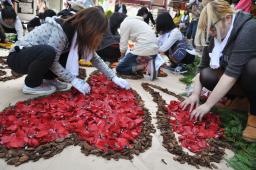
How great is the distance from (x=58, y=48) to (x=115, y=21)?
2948 millimetres

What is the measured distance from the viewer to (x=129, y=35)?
512cm

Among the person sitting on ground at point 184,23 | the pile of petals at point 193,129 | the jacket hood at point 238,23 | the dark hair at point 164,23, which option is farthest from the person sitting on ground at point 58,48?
the person sitting on ground at point 184,23

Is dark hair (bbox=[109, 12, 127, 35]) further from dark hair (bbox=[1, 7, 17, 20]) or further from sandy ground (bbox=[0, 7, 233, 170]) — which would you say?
sandy ground (bbox=[0, 7, 233, 170])

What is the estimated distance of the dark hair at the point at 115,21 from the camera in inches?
234

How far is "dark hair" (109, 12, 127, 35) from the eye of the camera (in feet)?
→ 19.5

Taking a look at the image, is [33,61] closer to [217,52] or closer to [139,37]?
[217,52]

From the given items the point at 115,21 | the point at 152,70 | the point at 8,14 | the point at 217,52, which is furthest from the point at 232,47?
the point at 8,14

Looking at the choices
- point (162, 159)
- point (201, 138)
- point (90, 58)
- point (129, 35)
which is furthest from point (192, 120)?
point (129, 35)

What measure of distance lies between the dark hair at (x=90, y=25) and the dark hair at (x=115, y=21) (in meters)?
2.84

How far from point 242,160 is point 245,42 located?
981 mm

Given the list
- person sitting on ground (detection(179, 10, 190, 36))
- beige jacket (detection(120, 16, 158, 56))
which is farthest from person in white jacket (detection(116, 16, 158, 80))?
person sitting on ground (detection(179, 10, 190, 36))

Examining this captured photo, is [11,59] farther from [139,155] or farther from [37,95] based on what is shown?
[139,155]

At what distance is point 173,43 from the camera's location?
19.0ft

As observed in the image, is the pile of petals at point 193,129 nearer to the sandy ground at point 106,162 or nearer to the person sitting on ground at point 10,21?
the sandy ground at point 106,162
